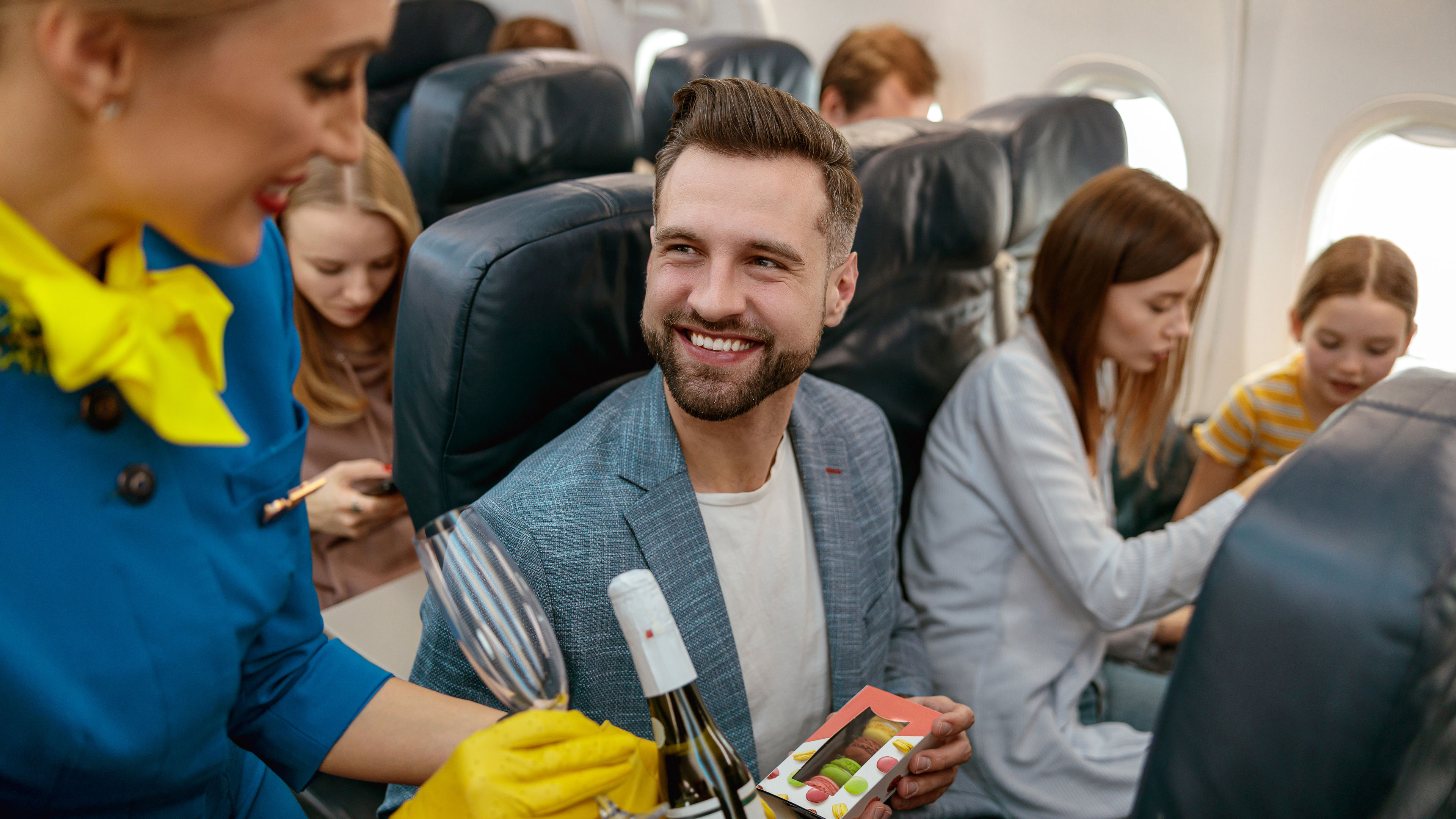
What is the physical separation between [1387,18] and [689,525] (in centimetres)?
277

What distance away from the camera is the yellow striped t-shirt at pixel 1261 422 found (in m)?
2.41

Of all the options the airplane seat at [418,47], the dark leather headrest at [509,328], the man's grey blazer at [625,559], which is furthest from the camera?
the airplane seat at [418,47]

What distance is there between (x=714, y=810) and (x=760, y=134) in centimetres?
89

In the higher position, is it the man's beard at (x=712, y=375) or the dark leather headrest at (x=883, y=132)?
the dark leather headrest at (x=883, y=132)

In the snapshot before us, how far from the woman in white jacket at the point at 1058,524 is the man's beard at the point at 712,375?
2.36 feet

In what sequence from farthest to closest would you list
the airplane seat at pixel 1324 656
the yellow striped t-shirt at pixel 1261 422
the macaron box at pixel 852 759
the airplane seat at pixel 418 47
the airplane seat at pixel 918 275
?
the airplane seat at pixel 418 47 < the yellow striped t-shirt at pixel 1261 422 < the airplane seat at pixel 918 275 < the macaron box at pixel 852 759 < the airplane seat at pixel 1324 656

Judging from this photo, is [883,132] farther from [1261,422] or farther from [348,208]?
[1261,422]

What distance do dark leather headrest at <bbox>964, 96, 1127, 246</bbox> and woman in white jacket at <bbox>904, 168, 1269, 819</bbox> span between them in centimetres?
72

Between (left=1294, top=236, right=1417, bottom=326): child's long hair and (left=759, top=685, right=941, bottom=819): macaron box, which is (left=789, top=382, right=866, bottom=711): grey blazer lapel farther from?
(left=1294, top=236, right=1417, bottom=326): child's long hair

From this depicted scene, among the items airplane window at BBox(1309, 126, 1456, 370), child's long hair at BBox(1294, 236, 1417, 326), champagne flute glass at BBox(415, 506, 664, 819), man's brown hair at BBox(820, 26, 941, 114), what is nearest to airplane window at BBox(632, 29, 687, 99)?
man's brown hair at BBox(820, 26, 941, 114)

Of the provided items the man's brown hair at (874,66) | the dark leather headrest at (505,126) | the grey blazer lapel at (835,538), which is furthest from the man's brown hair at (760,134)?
the man's brown hair at (874,66)

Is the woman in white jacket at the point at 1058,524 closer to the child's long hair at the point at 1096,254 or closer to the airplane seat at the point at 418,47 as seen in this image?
the child's long hair at the point at 1096,254

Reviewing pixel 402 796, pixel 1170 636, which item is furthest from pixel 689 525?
pixel 1170 636

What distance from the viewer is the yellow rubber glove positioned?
745 millimetres
